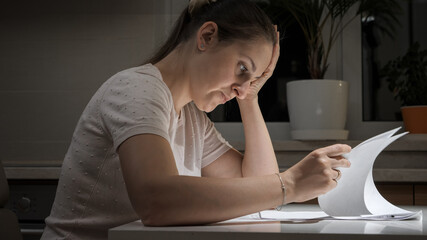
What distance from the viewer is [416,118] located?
7.02ft

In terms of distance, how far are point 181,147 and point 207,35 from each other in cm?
34

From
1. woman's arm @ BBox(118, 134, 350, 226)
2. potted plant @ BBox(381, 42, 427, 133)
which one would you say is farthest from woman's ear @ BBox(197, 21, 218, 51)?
potted plant @ BBox(381, 42, 427, 133)

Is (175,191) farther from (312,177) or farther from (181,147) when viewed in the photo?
(181,147)

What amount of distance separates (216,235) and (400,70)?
6.41 ft

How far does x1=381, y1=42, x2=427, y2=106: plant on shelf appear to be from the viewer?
7.09 ft

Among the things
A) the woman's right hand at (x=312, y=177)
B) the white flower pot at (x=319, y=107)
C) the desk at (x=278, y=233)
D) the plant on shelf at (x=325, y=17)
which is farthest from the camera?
the plant on shelf at (x=325, y=17)

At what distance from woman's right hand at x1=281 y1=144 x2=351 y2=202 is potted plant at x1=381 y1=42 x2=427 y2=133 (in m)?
1.39

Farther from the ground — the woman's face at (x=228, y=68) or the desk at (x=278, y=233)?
the woman's face at (x=228, y=68)

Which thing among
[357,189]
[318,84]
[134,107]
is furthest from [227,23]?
[318,84]

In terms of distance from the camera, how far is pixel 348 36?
241cm

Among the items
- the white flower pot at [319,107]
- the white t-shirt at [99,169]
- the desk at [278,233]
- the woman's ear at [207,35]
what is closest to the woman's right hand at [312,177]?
the desk at [278,233]

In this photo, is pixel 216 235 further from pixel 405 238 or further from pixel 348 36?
pixel 348 36

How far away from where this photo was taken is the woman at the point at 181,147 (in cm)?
78

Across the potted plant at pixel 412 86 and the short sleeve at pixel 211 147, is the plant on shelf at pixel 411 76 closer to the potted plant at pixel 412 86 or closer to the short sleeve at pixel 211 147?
the potted plant at pixel 412 86
